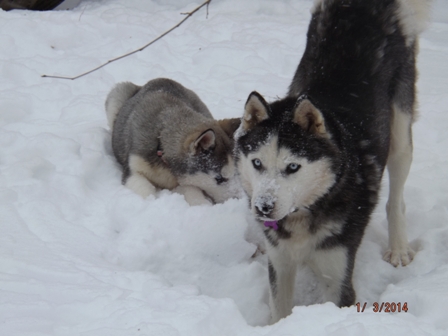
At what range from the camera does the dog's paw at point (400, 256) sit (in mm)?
3674

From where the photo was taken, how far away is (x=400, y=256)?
12.1 feet

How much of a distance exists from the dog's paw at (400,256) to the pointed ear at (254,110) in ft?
5.12

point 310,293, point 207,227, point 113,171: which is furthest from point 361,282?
point 113,171

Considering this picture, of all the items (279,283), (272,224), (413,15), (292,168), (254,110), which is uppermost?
(413,15)

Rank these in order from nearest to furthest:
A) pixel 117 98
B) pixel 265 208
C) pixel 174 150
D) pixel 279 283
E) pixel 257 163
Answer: pixel 265 208 < pixel 257 163 < pixel 279 283 < pixel 174 150 < pixel 117 98

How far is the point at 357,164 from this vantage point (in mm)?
3092

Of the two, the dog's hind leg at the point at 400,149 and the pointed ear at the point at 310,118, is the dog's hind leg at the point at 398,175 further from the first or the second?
the pointed ear at the point at 310,118

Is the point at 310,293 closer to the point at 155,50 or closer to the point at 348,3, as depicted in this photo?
the point at 348,3

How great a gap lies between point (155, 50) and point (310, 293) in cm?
491

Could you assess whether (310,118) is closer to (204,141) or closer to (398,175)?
(398,175)

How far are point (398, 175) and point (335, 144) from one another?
4.33ft

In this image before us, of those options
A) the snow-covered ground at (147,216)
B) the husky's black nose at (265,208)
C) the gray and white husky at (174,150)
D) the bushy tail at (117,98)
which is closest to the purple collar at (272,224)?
the husky's black nose at (265,208)

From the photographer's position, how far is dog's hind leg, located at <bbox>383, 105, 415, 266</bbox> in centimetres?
379
